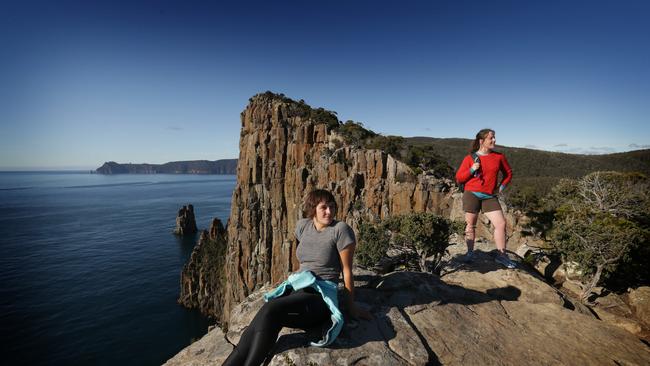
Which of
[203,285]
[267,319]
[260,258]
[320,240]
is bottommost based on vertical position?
[203,285]

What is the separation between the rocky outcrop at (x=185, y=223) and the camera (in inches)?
4023

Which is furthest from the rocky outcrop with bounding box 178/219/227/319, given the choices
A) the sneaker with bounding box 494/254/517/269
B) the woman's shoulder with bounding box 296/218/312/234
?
the woman's shoulder with bounding box 296/218/312/234

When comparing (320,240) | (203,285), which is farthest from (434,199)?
(203,285)

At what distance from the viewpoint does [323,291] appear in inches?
184

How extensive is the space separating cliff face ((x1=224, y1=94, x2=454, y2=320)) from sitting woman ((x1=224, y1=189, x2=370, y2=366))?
106ft

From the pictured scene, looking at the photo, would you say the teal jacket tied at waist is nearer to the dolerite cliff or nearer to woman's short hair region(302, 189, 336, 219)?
woman's short hair region(302, 189, 336, 219)

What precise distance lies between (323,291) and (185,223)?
368 feet

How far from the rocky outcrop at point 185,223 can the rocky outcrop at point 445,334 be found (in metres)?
109

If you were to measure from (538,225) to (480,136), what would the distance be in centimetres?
1848

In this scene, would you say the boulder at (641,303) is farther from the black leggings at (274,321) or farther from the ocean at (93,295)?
the ocean at (93,295)

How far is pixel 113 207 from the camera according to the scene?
14988 centimetres

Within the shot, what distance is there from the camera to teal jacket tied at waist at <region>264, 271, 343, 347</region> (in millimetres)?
4445

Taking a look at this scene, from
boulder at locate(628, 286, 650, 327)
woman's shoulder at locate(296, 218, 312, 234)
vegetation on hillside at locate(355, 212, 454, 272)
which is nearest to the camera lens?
woman's shoulder at locate(296, 218, 312, 234)

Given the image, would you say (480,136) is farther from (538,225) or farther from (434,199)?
(434,199)
